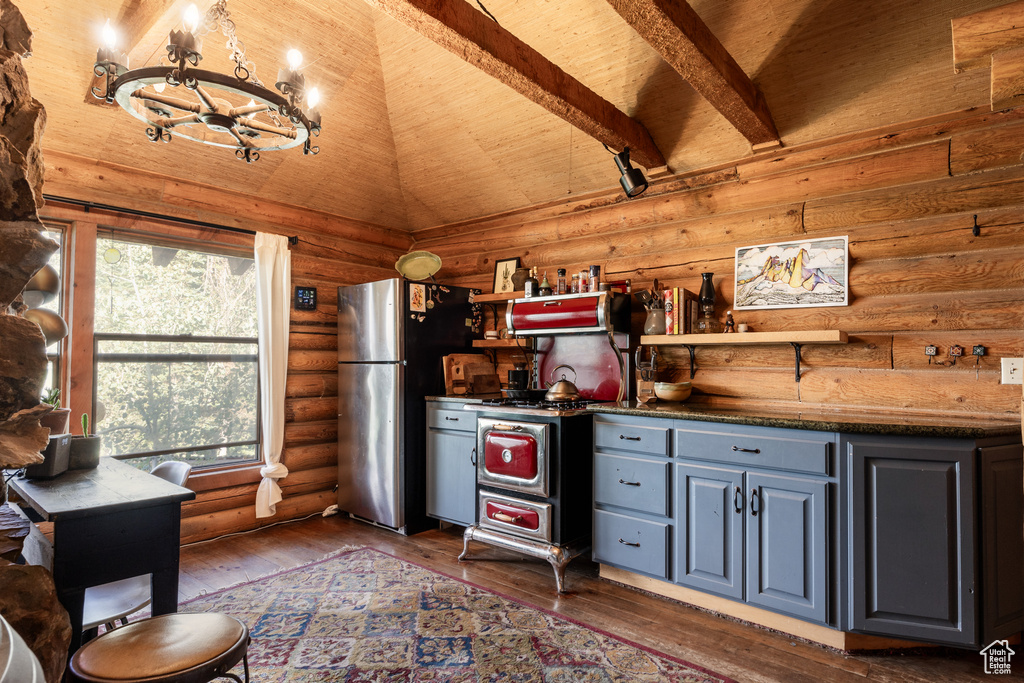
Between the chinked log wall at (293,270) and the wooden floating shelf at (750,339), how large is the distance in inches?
102

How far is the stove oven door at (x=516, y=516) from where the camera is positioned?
322cm

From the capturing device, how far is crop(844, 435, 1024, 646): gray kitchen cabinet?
2.22 metres

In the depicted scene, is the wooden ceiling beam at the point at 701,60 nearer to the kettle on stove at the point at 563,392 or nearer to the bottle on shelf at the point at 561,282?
the bottle on shelf at the point at 561,282

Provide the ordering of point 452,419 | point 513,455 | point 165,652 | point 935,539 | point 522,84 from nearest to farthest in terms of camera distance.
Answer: point 165,652, point 935,539, point 522,84, point 513,455, point 452,419

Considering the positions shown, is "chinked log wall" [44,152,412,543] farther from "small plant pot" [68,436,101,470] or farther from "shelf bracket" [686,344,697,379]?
"shelf bracket" [686,344,697,379]

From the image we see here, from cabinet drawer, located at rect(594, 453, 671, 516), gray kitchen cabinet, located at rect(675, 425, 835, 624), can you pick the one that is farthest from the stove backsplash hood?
gray kitchen cabinet, located at rect(675, 425, 835, 624)

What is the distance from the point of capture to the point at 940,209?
2789mm

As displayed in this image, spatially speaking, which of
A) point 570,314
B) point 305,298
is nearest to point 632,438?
point 570,314

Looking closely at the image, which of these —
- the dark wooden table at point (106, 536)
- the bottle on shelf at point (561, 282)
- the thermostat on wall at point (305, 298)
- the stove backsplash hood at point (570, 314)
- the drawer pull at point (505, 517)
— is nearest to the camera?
the dark wooden table at point (106, 536)

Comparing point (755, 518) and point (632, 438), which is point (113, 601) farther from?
point (755, 518)

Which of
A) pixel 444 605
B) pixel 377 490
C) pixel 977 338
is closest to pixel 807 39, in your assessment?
pixel 977 338

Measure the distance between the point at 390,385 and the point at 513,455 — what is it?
1188mm

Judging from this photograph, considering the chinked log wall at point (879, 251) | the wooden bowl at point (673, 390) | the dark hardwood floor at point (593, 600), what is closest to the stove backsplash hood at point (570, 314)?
the chinked log wall at point (879, 251)

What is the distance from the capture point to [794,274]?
3.18 metres
